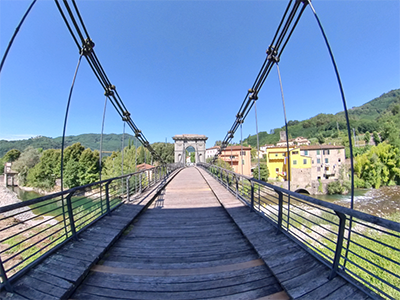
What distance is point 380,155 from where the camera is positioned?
120ft

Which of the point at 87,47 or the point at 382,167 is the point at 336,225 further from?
the point at 382,167

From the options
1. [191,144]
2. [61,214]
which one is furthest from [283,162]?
A: [61,214]

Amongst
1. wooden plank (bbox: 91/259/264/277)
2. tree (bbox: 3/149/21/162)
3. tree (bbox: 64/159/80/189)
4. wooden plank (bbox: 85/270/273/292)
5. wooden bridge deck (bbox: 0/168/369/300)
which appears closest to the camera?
wooden bridge deck (bbox: 0/168/369/300)

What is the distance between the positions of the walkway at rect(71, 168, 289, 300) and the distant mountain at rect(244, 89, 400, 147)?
3657 inches

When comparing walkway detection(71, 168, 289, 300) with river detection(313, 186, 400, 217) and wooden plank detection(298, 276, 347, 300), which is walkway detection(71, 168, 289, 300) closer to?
wooden plank detection(298, 276, 347, 300)

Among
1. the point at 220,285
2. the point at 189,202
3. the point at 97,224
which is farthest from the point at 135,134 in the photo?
the point at 220,285

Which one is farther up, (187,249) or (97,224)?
(97,224)

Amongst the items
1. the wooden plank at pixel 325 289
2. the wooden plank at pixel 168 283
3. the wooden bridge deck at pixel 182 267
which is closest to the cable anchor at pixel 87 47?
the wooden bridge deck at pixel 182 267

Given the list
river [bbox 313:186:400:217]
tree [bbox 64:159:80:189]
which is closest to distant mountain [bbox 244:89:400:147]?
river [bbox 313:186:400:217]

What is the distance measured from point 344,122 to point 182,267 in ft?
402

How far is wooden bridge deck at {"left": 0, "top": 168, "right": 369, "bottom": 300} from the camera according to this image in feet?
6.21

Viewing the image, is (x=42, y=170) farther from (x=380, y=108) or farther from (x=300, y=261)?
(x=380, y=108)

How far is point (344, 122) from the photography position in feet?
313

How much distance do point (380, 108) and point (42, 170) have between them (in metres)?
189
